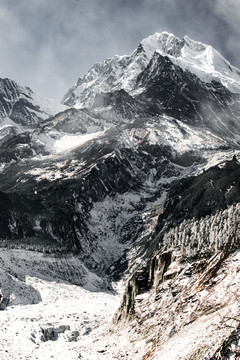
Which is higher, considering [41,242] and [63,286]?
[41,242]

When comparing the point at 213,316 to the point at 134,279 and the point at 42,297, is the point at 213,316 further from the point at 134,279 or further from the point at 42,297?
the point at 42,297

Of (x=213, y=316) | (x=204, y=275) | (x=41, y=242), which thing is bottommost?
(x=213, y=316)

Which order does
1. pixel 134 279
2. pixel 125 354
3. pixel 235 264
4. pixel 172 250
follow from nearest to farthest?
pixel 235 264 → pixel 125 354 → pixel 172 250 → pixel 134 279

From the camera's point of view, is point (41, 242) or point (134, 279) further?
point (41, 242)

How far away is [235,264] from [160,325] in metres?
10.6

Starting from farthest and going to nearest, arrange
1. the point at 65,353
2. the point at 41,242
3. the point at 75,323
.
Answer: the point at 41,242
the point at 75,323
the point at 65,353

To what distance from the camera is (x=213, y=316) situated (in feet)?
113

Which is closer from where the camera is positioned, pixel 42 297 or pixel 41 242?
pixel 42 297

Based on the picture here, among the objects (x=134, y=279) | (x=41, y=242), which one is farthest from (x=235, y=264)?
(x=41, y=242)

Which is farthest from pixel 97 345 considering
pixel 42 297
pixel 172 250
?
pixel 42 297

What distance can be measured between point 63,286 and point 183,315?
90.9 meters

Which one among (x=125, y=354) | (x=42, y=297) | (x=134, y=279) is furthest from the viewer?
(x=42, y=297)

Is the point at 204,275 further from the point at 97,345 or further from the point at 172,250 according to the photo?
the point at 97,345

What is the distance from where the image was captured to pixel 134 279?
60188 millimetres
